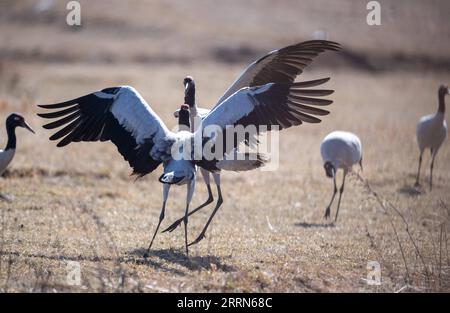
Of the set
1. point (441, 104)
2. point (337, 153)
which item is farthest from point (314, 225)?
point (441, 104)

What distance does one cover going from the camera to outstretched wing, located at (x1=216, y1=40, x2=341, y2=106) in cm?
821

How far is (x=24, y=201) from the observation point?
8.99m

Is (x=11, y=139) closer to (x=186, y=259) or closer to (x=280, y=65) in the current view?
(x=186, y=259)

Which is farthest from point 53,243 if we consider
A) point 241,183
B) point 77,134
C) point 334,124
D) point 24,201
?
point 334,124

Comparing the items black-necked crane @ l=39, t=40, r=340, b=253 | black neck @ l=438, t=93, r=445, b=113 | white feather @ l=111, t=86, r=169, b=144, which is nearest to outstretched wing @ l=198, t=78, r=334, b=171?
black-necked crane @ l=39, t=40, r=340, b=253

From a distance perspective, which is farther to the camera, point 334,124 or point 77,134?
point 334,124

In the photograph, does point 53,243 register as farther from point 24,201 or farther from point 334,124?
point 334,124

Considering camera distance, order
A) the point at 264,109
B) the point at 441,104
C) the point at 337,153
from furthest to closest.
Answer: the point at 441,104 → the point at 337,153 → the point at 264,109

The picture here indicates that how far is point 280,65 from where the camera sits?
8445mm

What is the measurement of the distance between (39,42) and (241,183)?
827 inches

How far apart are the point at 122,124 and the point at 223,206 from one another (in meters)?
3.14

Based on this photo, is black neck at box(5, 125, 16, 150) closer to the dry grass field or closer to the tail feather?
the dry grass field
